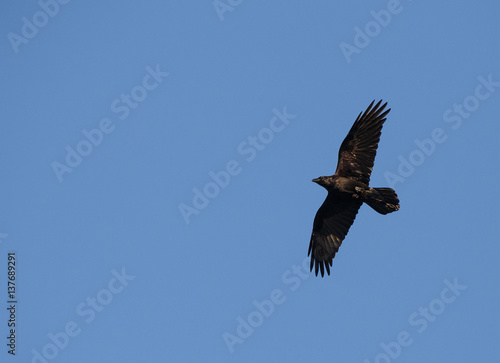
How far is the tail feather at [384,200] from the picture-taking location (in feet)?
74.3

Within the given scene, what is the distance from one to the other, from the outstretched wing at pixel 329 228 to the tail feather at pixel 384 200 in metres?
1.53

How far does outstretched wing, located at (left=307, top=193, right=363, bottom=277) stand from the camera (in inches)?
973

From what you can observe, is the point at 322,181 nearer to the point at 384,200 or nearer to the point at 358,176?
the point at 358,176

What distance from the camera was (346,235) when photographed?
25.0 meters

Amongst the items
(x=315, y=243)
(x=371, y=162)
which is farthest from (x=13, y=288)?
(x=371, y=162)

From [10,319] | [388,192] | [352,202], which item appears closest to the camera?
[388,192]

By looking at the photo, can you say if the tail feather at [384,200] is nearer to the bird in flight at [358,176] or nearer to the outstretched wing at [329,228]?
the bird in flight at [358,176]

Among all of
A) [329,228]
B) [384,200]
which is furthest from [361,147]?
[329,228]

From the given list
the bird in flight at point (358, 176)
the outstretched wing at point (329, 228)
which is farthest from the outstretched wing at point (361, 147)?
the outstretched wing at point (329, 228)

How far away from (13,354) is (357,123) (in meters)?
13.7

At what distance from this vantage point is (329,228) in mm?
25094

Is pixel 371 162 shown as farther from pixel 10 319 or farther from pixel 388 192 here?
pixel 10 319

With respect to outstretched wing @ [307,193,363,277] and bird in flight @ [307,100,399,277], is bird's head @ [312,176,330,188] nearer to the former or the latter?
bird in flight @ [307,100,399,277]

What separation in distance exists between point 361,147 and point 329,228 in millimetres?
3050
